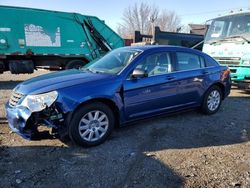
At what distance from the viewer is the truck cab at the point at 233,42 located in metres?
7.68

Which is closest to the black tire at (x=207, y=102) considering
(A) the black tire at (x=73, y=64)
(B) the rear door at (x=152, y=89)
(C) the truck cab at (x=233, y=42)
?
(B) the rear door at (x=152, y=89)

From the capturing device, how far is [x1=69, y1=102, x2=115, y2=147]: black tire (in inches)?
154

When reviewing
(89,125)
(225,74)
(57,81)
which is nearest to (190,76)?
(225,74)

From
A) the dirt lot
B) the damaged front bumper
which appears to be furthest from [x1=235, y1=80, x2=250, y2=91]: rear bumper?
the damaged front bumper

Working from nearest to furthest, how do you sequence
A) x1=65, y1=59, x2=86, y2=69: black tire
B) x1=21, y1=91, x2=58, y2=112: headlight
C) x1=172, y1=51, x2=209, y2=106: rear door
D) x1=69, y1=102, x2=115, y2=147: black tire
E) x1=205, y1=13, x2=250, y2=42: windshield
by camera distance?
x1=21, y1=91, x2=58, y2=112: headlight → x1=69, y1=102, x2=115, y2=147: black tire → x1=172, y1=51, x2=209, y2=106: rear door → x1=205, y1=13, x2=250, y2=42: windshield → x1=65, y1=59, x2=86, y2=69: black tire

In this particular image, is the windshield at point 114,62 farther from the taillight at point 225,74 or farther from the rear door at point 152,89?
the taillight at point 225,74

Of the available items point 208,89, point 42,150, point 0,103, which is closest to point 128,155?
point 42,150

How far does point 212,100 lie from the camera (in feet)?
19.6

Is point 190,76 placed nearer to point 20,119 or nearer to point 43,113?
point 43,113

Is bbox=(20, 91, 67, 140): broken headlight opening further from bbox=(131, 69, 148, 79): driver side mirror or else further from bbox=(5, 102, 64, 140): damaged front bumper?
bbox=(131, 69, 148, 79): driver side mirror

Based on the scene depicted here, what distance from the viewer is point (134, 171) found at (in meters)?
3.46

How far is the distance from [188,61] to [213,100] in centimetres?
127

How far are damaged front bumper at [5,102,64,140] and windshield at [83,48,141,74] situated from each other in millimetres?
1297

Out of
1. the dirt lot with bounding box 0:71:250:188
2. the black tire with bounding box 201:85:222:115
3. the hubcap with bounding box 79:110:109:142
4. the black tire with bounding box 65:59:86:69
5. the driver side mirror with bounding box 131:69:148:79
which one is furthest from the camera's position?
the black tire with bounding box 65:59:86:69
